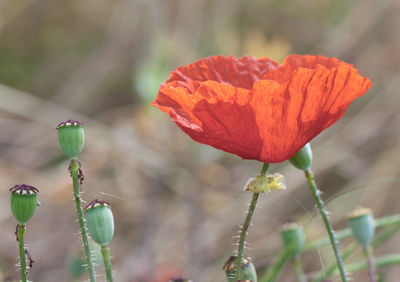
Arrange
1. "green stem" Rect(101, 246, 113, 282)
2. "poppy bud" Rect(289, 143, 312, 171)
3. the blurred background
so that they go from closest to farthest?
1. "green stem" Rect(101, 246, 113, 282)
2. "poppy bud" Rect(289, 143, 312, 171)
3. the blurred background

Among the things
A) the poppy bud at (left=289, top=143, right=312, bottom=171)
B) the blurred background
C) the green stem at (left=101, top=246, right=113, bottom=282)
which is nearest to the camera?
the green stem at (left=101, top=246, right=113, bottom=282)

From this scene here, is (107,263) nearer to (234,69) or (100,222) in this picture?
(100,222)

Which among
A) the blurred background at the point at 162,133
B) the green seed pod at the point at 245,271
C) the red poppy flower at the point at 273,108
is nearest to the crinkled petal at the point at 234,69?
the red poppy flower at the point at 273,108

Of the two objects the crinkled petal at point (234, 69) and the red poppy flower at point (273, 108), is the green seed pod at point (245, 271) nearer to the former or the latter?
the red poppy flower at point (273, 108)

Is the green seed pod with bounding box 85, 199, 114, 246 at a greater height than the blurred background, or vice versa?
the blurred background

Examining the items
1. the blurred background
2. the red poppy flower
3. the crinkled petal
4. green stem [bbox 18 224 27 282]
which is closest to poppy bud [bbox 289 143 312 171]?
the red poppy flower

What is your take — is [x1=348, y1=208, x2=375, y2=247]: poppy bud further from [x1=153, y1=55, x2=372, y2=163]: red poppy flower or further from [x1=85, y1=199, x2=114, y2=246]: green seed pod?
[x1=85, y1=199, x2=114, y2=246]: green seed pod

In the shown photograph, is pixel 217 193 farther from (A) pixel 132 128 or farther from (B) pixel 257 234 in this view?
(A) pixel 132 128

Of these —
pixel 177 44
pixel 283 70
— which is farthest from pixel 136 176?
pixel 283 70
